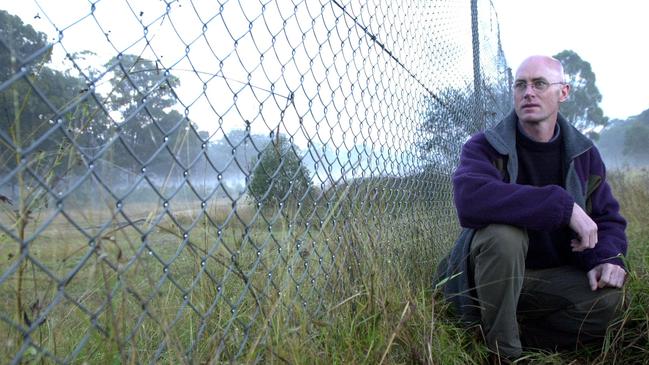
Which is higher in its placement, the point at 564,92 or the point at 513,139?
the point at 564,92

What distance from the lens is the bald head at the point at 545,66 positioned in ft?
9.57

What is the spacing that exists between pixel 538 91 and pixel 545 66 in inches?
6.3

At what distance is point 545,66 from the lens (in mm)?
2932

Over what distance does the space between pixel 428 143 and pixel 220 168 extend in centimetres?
248

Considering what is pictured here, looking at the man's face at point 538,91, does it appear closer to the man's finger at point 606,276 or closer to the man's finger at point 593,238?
the man's finger at point 593,238

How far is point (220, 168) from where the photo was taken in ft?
5.12

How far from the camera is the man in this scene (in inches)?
95.2

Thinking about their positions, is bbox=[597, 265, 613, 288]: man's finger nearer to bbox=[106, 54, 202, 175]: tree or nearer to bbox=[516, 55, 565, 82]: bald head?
bbox=[516, 55, 565, 82]: bald head

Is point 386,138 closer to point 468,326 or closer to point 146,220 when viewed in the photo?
point 468,326

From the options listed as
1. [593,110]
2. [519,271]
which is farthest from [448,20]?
[593,110]

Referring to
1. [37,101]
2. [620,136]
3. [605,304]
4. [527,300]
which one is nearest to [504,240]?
[527,300]

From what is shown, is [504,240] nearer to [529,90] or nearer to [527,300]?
[527,300]

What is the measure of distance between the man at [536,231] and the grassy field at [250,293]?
0.50 ft

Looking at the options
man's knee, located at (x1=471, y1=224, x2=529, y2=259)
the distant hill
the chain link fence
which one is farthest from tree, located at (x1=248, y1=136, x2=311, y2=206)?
the distant hill
